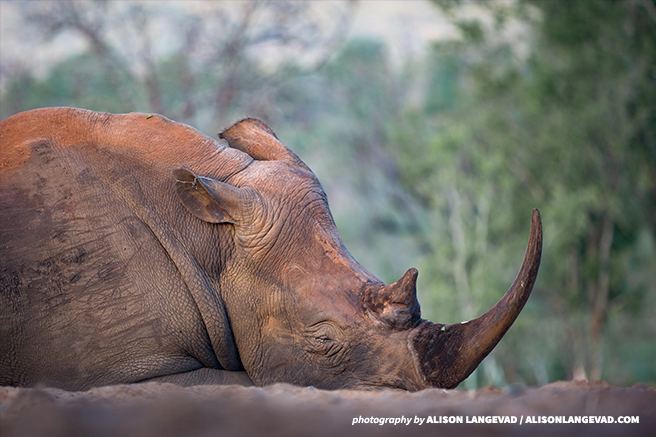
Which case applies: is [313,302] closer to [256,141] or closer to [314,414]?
[256,141]

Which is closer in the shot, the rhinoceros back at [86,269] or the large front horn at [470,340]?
the large front horn at [470,340]

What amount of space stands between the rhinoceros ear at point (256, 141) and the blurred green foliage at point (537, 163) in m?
15.5

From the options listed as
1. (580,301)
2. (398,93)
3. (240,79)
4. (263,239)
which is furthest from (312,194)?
(398,93)

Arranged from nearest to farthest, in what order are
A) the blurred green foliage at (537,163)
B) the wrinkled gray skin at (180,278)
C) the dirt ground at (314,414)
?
the dirt ground at (314,414) → the wrinkled gray skin at (180,278) → the blurred green foliage at (537,163)

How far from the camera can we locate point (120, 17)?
19.6 m

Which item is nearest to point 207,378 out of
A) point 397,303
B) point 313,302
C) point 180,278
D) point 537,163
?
point 180,278

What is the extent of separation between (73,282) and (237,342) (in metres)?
1.02

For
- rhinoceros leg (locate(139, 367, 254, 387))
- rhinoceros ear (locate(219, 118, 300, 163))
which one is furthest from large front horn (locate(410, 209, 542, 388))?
rhinoceros ear (locate(219, 118, 300, 163))

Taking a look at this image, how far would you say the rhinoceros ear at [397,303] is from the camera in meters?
3.63

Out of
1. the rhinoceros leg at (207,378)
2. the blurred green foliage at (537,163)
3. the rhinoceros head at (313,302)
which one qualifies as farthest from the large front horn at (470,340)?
the blurred green foliage at (537,163)

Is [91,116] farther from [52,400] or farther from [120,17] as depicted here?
[120,17]

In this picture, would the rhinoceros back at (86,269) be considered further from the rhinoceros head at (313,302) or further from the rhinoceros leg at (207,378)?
the rhinoceros head at (313,302)

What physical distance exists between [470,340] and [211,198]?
1688 millimetres

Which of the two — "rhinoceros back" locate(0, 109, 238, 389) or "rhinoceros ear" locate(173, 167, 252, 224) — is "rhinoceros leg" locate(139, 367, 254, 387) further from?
"rhinoceros ear" locate(173, 167, 252, 224)
